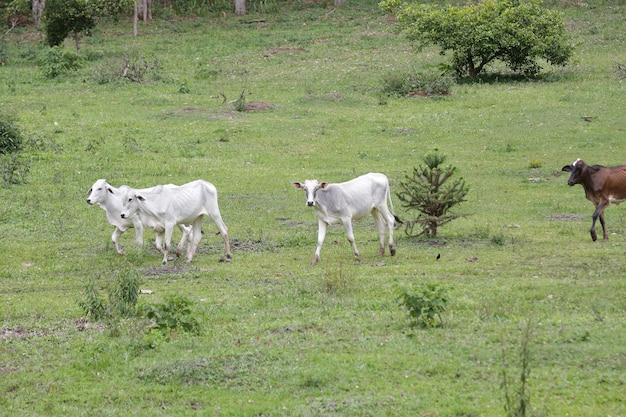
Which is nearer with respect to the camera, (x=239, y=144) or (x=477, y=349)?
(x=477, y=349)

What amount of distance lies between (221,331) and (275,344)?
866 millimetres

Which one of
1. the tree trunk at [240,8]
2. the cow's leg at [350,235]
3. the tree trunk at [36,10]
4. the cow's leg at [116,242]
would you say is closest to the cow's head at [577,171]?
the cow's leg at [350,235]

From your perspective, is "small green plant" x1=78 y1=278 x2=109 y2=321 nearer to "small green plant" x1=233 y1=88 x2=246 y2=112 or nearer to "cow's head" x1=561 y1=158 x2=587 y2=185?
"cow's head" x1=561 y1=158 x2=587 y2=185

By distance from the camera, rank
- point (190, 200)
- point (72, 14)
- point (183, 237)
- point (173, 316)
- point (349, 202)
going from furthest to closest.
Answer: point (72, 14) < point (183, 237) < point (190, 200) < point (349, 202) < point (173, 316)

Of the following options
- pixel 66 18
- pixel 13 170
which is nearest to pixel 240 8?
pixel 66 18

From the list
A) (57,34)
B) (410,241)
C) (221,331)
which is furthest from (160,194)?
(57,34)

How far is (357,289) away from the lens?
1239cm

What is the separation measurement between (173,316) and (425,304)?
8.82 ft

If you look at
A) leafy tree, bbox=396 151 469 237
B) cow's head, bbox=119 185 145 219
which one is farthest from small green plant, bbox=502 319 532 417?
cow's head, bbox=119 185 145 219

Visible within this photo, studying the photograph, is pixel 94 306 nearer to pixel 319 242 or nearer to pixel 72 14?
pixel 319 242

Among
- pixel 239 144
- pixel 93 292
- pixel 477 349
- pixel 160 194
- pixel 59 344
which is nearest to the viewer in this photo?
pixel 477 349

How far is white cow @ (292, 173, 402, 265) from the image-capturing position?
15.3 m

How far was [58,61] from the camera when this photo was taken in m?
37.4

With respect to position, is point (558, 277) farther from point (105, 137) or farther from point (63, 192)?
point (105, 137)
